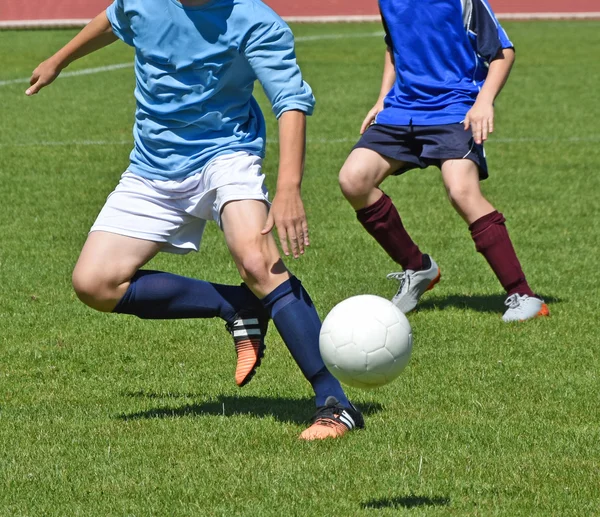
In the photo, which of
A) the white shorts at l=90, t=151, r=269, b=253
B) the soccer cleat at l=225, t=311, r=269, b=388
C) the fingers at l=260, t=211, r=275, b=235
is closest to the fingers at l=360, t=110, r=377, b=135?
the white shorts at l=90, t=151, r=269, b=253

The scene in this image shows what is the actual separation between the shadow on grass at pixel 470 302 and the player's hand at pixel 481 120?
3.70ft

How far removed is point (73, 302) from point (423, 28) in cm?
252

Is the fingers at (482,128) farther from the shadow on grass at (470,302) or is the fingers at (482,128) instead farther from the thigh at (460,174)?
the shadow on grass at (470,302)

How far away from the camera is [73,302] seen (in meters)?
7.13

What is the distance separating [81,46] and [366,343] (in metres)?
1.94

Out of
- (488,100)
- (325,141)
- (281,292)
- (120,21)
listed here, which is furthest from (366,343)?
(325,141)

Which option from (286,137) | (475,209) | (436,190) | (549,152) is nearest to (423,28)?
(475,209)

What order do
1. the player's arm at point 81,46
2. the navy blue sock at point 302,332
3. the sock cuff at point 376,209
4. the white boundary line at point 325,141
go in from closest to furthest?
1. the navy blue sock at point 302,332
2. the player's arm at point 81,46
3. the sock cuff at point 376,209
4. the white boundary line at point 325,141

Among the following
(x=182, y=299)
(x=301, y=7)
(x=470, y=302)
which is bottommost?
(x=301, y=7)

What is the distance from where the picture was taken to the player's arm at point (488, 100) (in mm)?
6246

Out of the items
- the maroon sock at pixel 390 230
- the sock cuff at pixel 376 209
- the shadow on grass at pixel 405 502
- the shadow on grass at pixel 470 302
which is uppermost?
the shadow on grass at pixel 405 502

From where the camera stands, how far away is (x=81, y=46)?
17.4ft

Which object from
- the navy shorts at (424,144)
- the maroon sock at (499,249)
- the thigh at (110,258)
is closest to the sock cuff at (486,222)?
the maroon sock at (499,249)

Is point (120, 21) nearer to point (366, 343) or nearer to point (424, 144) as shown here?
point (366, 343)
